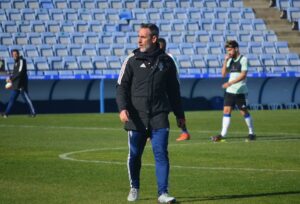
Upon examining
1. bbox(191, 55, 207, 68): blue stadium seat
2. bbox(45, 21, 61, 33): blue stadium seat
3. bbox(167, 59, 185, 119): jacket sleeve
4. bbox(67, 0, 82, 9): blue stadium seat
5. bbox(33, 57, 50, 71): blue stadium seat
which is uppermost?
bbox(167, 59, 185, 119): jacket sleeve

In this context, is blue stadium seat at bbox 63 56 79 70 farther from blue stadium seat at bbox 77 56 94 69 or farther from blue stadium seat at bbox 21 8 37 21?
blue stadium seat at bbox 21 8 37 21

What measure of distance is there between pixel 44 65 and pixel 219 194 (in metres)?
24.7

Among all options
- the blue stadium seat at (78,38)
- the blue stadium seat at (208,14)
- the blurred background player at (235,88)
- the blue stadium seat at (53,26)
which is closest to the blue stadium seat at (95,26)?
the blue stadium seat at (78,38)

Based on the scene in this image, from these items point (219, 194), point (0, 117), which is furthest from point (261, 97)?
point (219, 194)

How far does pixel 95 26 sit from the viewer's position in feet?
128

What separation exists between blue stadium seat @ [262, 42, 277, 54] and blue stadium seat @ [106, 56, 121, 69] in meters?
6.84

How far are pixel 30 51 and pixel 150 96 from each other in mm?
26067

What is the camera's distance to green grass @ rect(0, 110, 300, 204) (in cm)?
1155

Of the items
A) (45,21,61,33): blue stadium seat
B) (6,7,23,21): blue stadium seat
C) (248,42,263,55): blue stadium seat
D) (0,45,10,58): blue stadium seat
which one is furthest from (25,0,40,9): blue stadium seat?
(248,42,263,55): blue stadium seat

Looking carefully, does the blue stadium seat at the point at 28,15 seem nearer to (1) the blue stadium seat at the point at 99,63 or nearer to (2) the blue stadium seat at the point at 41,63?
(2) the blue stadium seat at the point at 41,63

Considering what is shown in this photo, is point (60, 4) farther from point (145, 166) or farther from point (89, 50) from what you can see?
point (145, 166)

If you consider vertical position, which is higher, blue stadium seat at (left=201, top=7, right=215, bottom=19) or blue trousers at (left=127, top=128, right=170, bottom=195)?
blue trousers at (left=127, top=128, right=170, bottom=195)

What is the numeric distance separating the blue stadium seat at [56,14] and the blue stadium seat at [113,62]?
10.6ft

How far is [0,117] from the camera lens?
31312mm
